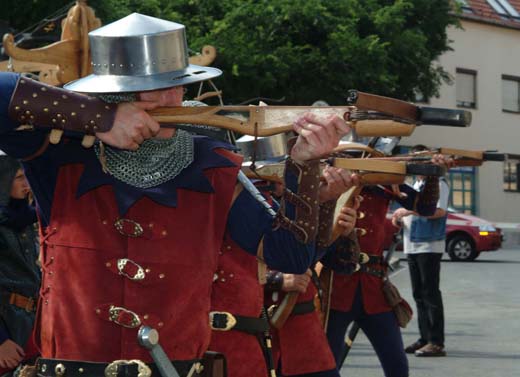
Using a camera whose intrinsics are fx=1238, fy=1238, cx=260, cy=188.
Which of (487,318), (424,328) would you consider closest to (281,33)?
(487,318)

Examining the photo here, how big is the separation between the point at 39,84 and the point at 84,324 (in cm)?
77

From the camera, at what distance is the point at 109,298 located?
3.90 meters

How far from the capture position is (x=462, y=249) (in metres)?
26.9

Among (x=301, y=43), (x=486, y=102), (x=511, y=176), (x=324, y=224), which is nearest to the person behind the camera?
(x=324, y=224)

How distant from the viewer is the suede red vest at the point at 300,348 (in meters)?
6.45

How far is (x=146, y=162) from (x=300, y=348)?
273cm

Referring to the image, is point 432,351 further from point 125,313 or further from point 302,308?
point 125,313

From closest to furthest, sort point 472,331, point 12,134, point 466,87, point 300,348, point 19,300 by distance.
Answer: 1. point 12,134
2. point 19,300
3. point 300,348
4. point 472,331
5. point 466,87

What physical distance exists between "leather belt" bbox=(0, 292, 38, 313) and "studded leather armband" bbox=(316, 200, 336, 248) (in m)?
2.21

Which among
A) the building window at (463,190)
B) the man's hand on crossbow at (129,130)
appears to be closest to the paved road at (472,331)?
the man's hand on crossbow at (129,130)

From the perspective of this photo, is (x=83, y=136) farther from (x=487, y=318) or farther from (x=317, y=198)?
(x=487, y=318)

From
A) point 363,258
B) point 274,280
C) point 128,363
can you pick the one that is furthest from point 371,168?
point 363,258

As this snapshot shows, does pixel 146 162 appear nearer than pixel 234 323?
Yes

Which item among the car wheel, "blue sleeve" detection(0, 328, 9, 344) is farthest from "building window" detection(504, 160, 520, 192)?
"blue sleeve" detection(0, 328, 9, 344)
